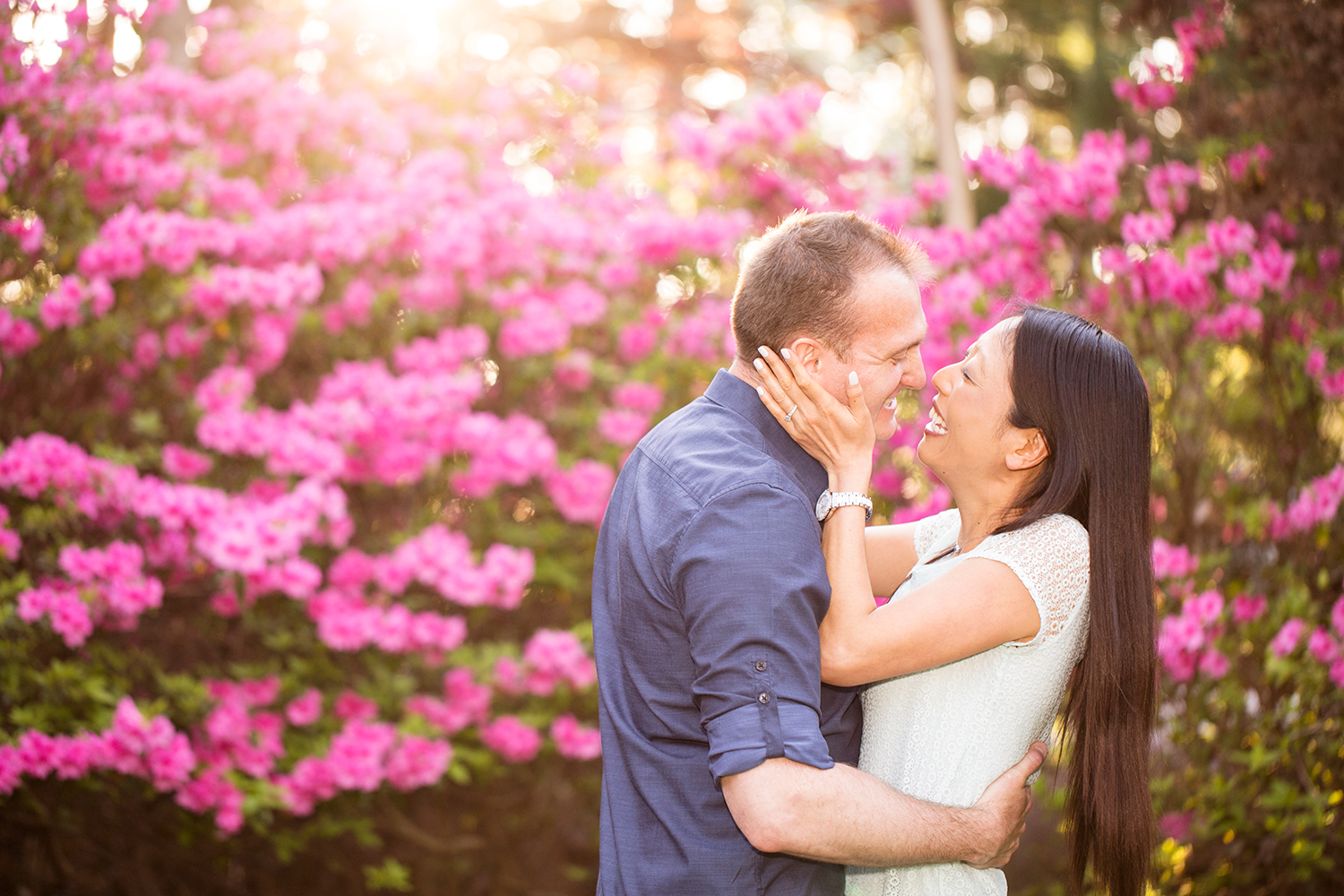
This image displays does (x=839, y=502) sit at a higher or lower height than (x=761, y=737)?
higher

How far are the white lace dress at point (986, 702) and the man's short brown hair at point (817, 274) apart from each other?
54 cm

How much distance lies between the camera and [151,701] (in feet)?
12.0

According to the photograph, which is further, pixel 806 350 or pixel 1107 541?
pixel 1107 541

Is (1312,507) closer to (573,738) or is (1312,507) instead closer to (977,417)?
(977,417)

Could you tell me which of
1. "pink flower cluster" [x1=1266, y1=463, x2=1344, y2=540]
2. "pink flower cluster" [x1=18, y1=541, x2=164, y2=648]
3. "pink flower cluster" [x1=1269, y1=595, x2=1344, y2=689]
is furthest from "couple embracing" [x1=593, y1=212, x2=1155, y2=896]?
"pink flower cluster" [x1=18, y1=541, x2=164, y2=648]

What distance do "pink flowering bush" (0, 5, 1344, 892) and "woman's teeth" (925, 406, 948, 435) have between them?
1.63m

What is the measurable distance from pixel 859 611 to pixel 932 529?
0.75 m

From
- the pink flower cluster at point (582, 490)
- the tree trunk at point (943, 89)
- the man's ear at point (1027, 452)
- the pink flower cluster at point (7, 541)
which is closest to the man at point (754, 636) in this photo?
the man's ear at point (1027, 452)

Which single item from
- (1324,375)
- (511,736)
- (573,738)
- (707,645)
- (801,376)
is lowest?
(573,738)

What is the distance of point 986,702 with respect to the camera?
6.45 ft

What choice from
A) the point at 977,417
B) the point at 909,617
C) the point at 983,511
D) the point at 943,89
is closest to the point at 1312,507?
the point at 983,511

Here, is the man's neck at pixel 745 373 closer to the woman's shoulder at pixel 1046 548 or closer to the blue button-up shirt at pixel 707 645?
the blue button-up shirt at pixel 707 645

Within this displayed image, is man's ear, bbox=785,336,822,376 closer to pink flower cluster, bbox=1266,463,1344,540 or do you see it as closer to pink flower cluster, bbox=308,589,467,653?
pink flower cluster, bbox=308,589,467,653

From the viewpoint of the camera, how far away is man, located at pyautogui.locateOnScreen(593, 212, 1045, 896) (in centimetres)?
150
